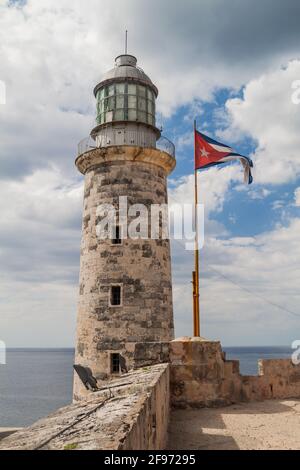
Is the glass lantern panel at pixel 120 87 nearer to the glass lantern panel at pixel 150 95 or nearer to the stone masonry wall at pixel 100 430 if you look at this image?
the glass lantern panel at pixel 150 95

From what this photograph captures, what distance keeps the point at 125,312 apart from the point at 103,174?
5.41 m

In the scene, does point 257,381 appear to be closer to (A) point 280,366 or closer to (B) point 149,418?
(A) point 280,366

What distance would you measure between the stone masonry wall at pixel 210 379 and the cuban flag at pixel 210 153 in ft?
19.7

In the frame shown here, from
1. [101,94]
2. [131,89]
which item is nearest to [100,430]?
[131,89]

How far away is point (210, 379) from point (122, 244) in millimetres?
7239

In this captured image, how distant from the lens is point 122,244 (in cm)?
1641

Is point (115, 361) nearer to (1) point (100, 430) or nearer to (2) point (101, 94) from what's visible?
(2) point (101, 94)

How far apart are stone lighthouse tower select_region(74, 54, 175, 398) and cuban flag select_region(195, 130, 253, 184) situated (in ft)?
10.6

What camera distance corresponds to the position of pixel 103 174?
1725 centimetres

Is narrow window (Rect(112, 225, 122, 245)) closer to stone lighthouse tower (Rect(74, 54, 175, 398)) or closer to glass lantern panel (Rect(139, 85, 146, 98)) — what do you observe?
stone lighthouse tower (Rect(74, 54, 175, 398))

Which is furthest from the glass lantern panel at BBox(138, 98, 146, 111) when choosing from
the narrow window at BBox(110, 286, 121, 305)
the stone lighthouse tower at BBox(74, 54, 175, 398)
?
the narrow window at BBox(110, 286, 121, 305)

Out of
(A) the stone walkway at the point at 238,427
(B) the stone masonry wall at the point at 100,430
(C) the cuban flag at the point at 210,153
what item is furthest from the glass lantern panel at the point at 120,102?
(B) the stone masonry wall at the point at 100,430

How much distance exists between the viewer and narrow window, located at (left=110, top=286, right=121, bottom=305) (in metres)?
16.0

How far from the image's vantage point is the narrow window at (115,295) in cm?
1603
